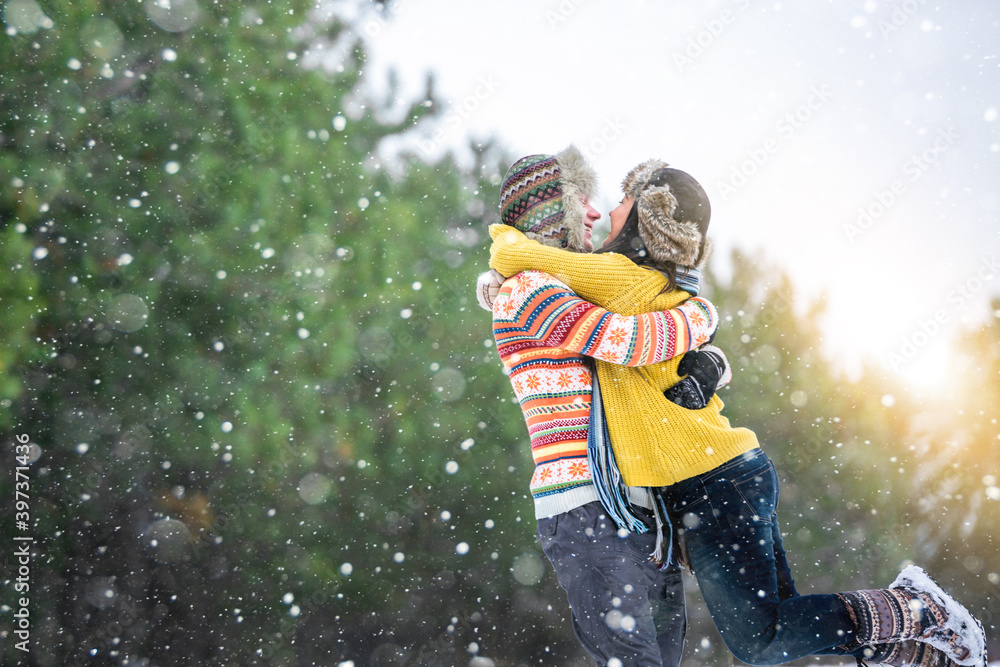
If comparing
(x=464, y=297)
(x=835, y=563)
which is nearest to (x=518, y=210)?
(x=464, y=297)

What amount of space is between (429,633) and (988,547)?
8.52 metres

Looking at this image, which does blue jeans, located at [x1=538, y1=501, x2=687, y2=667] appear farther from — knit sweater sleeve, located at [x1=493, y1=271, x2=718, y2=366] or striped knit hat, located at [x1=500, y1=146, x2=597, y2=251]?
striped knit hat, located at [x1=500, y1=146, x2=597, y2=251]

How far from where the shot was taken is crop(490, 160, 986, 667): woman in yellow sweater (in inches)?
56.3

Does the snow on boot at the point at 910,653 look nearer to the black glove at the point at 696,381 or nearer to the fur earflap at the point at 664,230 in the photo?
the black glove at the point at 696,381

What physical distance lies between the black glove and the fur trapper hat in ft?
0.87

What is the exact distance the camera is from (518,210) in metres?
1.84

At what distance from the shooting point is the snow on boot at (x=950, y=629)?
1416 mm

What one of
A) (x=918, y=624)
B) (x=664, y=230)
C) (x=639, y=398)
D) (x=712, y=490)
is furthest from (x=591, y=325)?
(x=918, y=624)

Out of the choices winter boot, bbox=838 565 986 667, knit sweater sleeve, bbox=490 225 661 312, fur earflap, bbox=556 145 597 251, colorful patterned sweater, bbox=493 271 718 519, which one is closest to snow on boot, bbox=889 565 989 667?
winter boot, bbox=838 565 986 667

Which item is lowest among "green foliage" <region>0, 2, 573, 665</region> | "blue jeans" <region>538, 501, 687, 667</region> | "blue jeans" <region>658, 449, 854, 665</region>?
"green foliage" <region>0, 2, 573, 665</region>

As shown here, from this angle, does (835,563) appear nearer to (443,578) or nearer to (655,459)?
(443,578)

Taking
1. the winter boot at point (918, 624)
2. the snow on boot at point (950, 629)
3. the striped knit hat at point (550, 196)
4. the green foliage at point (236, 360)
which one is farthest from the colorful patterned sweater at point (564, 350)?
the green foliage at point (236, 360)

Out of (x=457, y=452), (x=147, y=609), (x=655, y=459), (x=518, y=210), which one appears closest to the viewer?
Answer: (x=655, y=459)

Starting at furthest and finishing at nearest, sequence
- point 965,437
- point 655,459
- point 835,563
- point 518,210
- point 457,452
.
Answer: point 965,437 < point 835,563 < point 457,452 < point 518,210 < point 655,459
